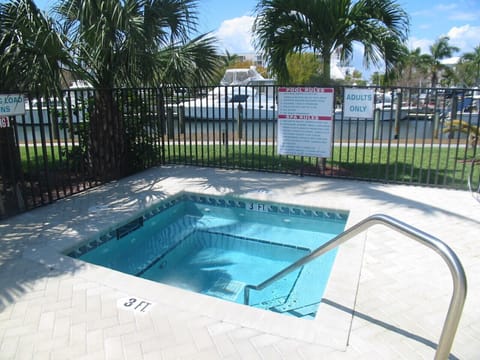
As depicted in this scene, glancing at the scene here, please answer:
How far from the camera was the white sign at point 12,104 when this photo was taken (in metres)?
4.68

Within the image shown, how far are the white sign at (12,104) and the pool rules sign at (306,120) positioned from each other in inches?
157

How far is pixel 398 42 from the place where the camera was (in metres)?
7.09

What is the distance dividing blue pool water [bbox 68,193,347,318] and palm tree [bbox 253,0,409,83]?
3.48 m

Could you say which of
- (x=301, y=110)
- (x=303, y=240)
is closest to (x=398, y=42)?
(x=301, y=110)

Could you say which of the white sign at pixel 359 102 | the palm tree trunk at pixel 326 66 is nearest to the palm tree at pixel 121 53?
the palm tree trunk at pixel 326 66

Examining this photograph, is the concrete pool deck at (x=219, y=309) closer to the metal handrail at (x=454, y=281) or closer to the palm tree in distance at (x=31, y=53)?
the metal handrail at (x=454, y=281)

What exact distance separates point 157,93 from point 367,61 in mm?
4173

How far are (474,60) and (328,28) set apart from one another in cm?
4502

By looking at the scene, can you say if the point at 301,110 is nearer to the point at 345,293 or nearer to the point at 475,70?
the point at 345,293

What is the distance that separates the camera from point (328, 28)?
283 inches

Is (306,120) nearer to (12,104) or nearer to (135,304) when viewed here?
(12,104)

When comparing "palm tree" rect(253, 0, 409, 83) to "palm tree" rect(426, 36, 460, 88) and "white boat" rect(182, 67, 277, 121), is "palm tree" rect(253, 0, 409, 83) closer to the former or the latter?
"white boat" rect(182, 67, 277, 121)

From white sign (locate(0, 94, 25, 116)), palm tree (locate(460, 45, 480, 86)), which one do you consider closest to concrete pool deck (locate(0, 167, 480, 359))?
white sign (locate(0, 94, 25, 116))

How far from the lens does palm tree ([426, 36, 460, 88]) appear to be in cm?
4441
